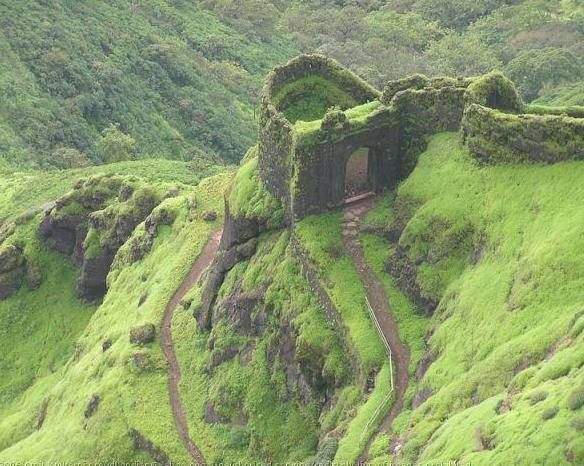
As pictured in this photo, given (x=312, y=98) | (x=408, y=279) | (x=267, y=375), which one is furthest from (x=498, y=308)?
(x=312, y=98)

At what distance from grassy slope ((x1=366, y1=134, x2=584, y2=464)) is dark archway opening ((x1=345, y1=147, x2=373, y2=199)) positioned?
143 inches

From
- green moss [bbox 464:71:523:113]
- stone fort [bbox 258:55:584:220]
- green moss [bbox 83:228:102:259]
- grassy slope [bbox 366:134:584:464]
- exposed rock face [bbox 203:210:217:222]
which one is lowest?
green moss [bbox 83:228:102:259]

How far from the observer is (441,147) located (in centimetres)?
5391

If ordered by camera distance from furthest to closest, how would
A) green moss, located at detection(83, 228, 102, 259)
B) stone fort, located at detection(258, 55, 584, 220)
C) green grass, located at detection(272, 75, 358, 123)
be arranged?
green moss, located at detection(83, 228, 102, 259)
green grass, located at detection(272, 75, 358, 123)
stone fort, located at detection(258, 55, 584, 220)

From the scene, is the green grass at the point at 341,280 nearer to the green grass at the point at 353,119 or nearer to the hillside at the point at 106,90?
the green grass at the point at 353,119

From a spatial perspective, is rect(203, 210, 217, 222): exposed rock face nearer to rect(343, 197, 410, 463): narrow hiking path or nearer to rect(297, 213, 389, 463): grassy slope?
rect(297, 213, 389, 463): grassy slope

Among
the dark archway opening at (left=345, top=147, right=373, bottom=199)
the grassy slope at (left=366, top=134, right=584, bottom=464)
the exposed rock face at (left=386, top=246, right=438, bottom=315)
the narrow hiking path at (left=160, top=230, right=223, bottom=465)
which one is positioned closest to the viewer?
the grassy slope at (left=366, top=134, right=584, bottom=464)

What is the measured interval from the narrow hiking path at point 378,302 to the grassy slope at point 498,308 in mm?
879

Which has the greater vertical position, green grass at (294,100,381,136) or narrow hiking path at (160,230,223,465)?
green grass at (294,100,381,136)

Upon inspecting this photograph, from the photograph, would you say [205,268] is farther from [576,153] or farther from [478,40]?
[478,40]

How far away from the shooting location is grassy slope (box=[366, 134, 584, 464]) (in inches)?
1231

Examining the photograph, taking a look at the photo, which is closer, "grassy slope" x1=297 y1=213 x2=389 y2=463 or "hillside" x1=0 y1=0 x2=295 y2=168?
"grassy slope" x1=297 y1=213 x2=389 y2=463

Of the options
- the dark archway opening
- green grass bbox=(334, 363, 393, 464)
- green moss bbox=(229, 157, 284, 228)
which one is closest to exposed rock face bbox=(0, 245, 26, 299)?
green moss bbox=(229, 157, 284, 228)

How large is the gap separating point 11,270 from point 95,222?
36.4ft
